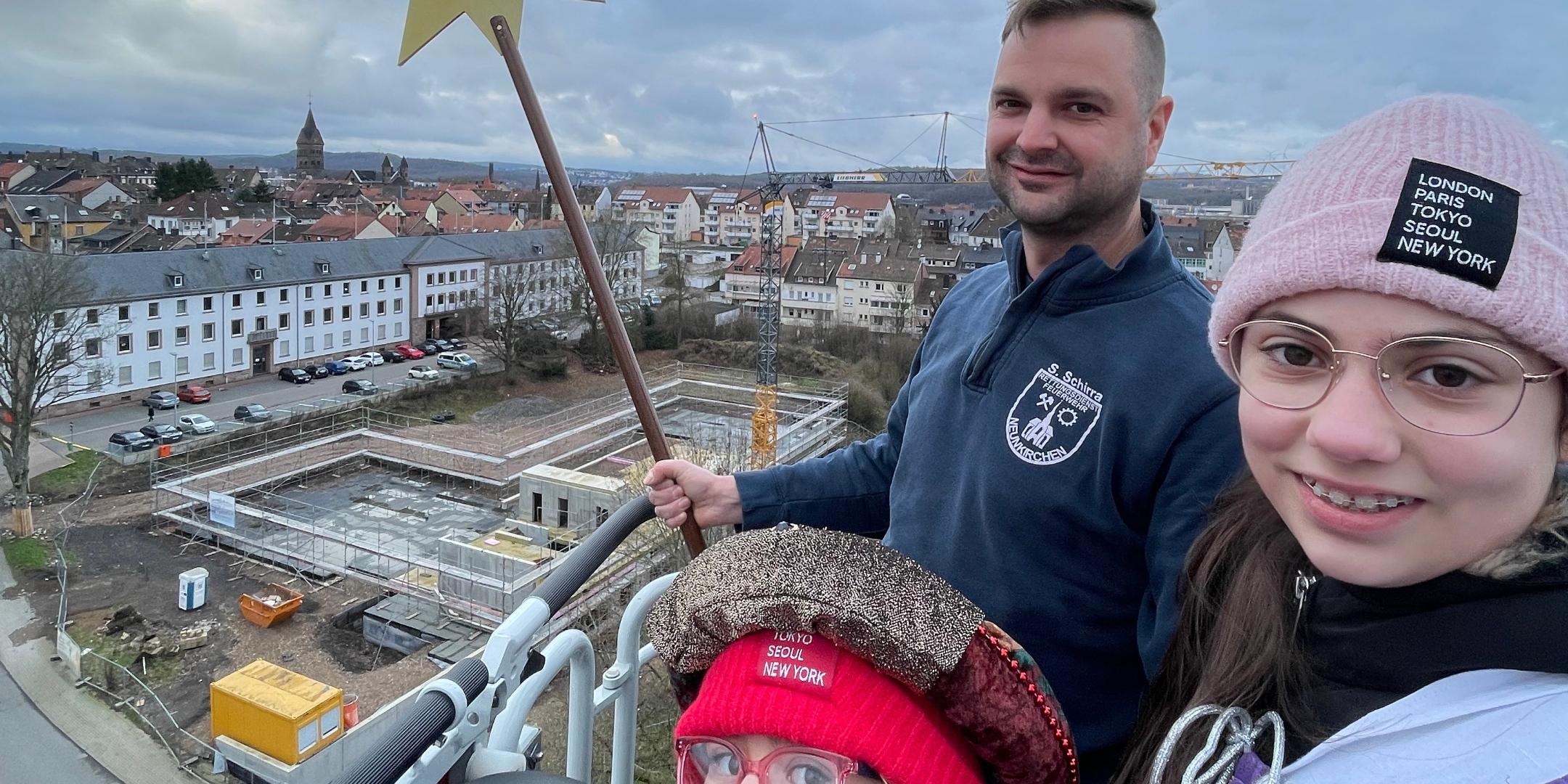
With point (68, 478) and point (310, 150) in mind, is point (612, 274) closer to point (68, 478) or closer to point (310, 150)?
point (68, 478)

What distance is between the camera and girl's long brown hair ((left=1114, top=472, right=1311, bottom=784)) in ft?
2.38

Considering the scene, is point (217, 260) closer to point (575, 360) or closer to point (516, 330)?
point (516, 330)

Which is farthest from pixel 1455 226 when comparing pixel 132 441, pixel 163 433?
pixel 163 433

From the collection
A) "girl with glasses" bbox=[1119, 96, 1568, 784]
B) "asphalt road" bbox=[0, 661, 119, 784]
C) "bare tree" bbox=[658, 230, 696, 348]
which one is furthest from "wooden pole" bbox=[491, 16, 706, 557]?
"bare tree" bbox=[658, 230, 696, 348]

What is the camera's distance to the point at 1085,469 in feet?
3.43

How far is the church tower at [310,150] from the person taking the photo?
164 ft

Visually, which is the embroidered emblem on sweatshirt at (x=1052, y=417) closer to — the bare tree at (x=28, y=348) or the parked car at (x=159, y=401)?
the bare tree at (x=28, y=348)

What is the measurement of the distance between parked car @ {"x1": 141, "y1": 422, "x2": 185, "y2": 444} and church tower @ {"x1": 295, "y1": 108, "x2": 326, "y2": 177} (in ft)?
120

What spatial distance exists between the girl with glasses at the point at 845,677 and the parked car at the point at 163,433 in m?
18.7

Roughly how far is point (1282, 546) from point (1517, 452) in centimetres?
22

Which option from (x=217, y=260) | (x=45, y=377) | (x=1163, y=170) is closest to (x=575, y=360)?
(x=217, y=260)

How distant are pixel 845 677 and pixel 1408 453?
0.40m

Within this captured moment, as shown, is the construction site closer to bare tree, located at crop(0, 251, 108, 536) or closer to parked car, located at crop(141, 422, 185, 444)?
parked car, located at crop(141, 422, 185, 444)

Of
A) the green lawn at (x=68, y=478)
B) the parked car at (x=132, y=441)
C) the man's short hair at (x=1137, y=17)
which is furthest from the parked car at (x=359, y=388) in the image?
the man's short hair at (x=1137, y=17)
